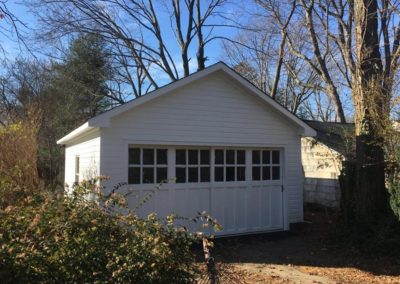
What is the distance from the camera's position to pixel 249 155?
1098cm

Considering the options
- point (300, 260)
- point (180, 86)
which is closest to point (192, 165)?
point (180, 86)

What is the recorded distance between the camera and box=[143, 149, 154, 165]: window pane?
9547 millimetres

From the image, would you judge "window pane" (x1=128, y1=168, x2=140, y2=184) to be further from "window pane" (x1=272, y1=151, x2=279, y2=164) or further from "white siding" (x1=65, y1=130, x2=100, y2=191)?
"window pane" (x1=272, y1=151, x2=279, y2=164)

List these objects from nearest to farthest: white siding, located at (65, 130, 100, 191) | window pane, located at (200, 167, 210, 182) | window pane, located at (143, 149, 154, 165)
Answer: white siding, located at (65, 130, 100, 191), window pane, located at (143, 149, 154, 165), window pane, located at (200, 167, 210, 182)

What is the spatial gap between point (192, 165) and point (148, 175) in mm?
1163

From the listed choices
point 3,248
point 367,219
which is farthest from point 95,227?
point 367,219

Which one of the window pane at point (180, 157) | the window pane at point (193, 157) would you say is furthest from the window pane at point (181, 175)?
the window pane at point (193, 157)

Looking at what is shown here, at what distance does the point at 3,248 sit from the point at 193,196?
6.41 m

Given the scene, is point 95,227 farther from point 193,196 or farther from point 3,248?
point 193,196

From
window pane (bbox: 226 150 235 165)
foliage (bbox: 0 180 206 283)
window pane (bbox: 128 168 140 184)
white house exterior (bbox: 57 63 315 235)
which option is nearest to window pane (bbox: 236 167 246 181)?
white house exterior (bbox: 57 63 315 235)

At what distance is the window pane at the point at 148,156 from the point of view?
9.55 meters

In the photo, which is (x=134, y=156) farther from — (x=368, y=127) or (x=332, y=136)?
(x=332, y=136)

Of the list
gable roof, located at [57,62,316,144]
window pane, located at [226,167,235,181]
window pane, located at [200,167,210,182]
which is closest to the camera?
gable roof, located at [57,62,316,144]

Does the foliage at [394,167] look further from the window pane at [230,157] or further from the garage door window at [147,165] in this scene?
the garage door window at [147,165]
